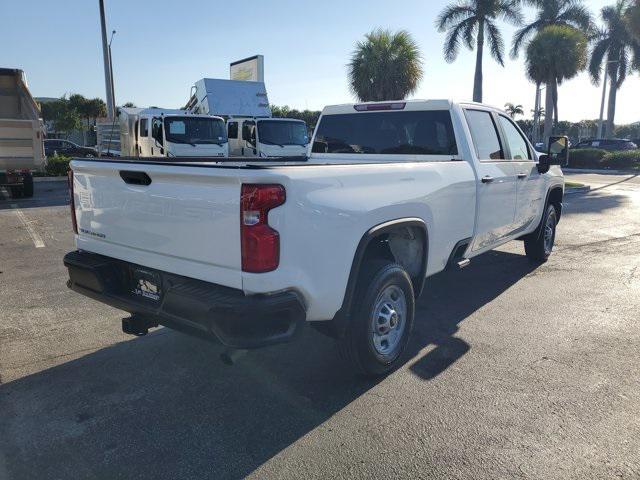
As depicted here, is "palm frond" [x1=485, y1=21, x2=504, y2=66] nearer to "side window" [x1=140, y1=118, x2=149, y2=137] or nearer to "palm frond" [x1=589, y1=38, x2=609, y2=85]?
"palm frond" [x1=589, y1=38, x2=609, y2=85]

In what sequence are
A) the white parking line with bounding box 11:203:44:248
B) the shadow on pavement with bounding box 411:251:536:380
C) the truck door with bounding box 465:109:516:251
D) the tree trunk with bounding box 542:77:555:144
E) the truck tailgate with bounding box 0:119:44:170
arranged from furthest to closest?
the tree trunk with bounding box 542:77:555:144 < the truck tailgate with bounding box 0:119:44:170 < the white parking line with bounding box 11:203:44:248 < the truck door with bounding box 465:109:516:251 < the shadow on pavement with bounding box 411:251:536:380

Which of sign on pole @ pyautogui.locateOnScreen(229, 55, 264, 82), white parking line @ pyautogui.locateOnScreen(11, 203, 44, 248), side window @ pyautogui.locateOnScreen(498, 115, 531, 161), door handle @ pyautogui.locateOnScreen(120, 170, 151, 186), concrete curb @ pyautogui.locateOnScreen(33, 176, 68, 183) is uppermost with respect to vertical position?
sign on pole @ pyautogui.locateOnScreen(229, 55, 264, 82)

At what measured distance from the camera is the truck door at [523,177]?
19.7 ft

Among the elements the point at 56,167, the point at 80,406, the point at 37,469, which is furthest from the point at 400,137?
the point at 56,167

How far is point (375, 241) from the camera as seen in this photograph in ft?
12.7

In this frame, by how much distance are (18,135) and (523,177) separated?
12.4 metres

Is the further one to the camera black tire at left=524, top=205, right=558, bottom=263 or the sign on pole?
the sign on pole

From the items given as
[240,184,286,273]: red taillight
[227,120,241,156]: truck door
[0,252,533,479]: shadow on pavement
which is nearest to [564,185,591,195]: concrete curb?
[227,120,241,156]: truck door

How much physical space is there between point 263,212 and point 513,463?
6.28 ft

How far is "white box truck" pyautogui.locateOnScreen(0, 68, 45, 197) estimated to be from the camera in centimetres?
1322

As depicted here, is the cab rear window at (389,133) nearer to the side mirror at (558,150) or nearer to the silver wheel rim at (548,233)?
the side mirror at (558,150)

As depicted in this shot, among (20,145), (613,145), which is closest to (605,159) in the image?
(613,145)

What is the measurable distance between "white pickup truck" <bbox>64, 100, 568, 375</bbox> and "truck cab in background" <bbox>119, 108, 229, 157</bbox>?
11.2 meters

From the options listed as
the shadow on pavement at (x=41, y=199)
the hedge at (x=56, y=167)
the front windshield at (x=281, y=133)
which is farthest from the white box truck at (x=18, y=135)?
the front windshield at (x=281, y=133)
